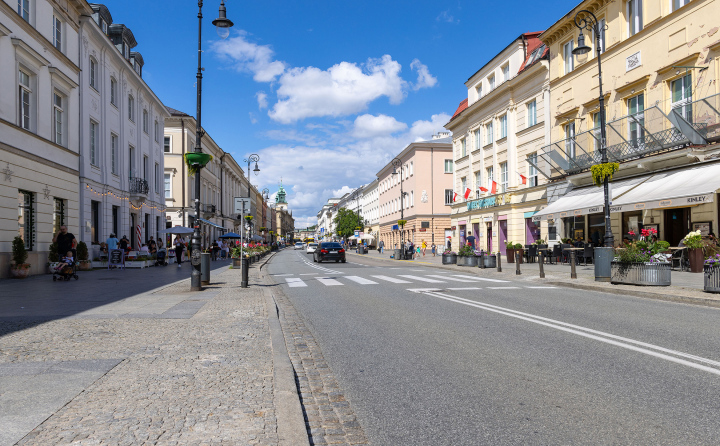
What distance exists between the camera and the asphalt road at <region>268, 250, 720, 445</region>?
346cm

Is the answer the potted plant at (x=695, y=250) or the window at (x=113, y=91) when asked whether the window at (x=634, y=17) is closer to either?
the potted plant at (x=695, y=250)

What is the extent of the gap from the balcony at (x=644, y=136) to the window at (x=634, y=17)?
3982mm

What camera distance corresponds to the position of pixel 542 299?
11.1 m

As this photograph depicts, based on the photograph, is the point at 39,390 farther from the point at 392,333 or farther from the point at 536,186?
the point at 536,186

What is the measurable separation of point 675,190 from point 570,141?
8917 millimetres

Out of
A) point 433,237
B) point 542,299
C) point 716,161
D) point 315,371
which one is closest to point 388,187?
point 433,237

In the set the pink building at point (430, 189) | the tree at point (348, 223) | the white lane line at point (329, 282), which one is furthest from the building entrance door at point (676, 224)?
the tree at point (348, 223)

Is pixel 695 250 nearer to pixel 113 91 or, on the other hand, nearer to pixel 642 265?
pixel 642 265

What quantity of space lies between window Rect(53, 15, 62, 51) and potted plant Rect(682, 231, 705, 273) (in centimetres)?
2496

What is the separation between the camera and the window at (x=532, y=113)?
2889 cm

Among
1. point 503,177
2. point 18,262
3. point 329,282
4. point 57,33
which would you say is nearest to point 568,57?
point 503,177

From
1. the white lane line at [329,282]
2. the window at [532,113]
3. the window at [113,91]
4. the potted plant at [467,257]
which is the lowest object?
the white lane line at [329,282]

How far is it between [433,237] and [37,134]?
42.7 meters

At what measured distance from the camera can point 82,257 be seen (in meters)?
21.5
